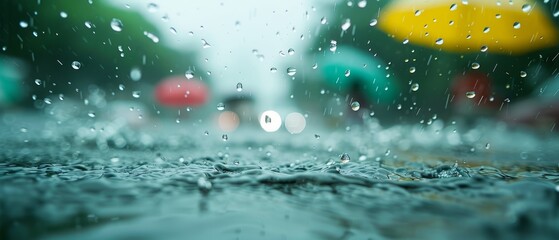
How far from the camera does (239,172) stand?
1.93 metres

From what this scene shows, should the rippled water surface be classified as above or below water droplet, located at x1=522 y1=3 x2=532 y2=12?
below

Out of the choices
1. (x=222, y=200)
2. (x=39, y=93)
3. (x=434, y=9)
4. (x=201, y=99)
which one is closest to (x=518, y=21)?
(x=434, y=9)

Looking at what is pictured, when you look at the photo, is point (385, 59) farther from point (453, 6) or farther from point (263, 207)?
point (263, 207)

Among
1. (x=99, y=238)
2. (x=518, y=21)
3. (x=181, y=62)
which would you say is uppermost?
(x=181, y=62)

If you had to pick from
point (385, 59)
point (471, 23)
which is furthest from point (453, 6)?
point (385, 59)

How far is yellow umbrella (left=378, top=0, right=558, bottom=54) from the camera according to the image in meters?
6.17

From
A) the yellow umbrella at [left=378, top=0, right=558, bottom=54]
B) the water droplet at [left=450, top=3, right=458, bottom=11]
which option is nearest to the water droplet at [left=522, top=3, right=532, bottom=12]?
the yellow umbrella at [left=378, top=0, right=558, bottom=54]

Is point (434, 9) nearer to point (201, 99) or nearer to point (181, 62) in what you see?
point (201, 99)

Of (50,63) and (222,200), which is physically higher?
(50,63)

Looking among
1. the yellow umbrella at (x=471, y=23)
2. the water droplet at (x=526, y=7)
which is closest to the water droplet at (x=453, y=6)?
the yellow umbrella at (x=471, y=23)

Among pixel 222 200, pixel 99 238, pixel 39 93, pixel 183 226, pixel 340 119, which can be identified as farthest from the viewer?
pixel 39 93

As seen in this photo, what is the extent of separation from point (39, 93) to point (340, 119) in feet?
78.9

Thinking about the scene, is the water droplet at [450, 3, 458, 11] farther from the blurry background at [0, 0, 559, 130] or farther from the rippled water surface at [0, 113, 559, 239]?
the rippled water surface at [0, 113, 559, 239]

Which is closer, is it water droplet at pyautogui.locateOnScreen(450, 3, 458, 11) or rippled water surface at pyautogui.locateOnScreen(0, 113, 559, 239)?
rippled water surface at pyautogui.locateOnScreen(0, 113, 559, 239)
